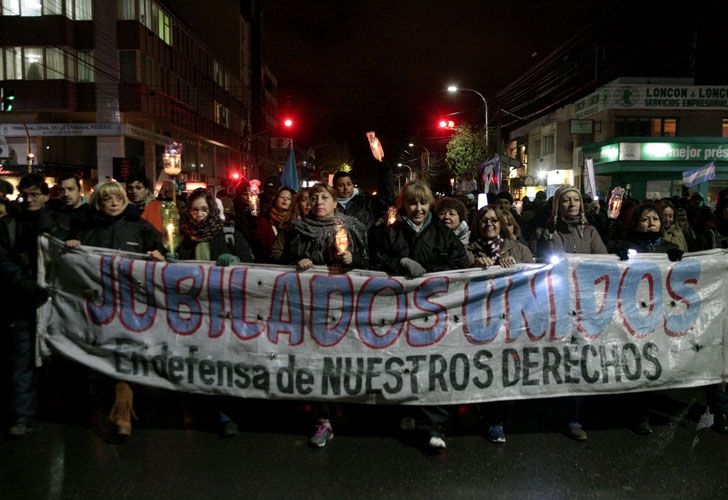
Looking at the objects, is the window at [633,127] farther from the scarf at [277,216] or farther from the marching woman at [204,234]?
the marching woman at [204,234]

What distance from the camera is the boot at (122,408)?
4.43m

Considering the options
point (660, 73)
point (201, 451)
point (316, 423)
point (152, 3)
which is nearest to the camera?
point (201, 451)

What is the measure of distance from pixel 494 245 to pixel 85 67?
107 ft

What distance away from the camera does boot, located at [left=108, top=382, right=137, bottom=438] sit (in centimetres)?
443

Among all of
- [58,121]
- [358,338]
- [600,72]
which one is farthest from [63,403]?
[600,72]

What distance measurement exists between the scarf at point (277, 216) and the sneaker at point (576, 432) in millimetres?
3170

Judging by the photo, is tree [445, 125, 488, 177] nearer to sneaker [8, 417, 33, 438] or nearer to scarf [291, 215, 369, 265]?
scarf [291, 215, 369, 265]

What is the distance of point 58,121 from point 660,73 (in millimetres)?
35721

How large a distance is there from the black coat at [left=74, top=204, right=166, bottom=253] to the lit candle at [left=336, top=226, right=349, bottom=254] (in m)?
1.45

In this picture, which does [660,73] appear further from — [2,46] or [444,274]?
[444,274]

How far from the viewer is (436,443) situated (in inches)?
165

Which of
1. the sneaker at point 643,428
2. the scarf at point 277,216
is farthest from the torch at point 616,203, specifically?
the scarf at point 277,216

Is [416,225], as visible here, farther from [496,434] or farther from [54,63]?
[54,63]

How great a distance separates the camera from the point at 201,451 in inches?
167
